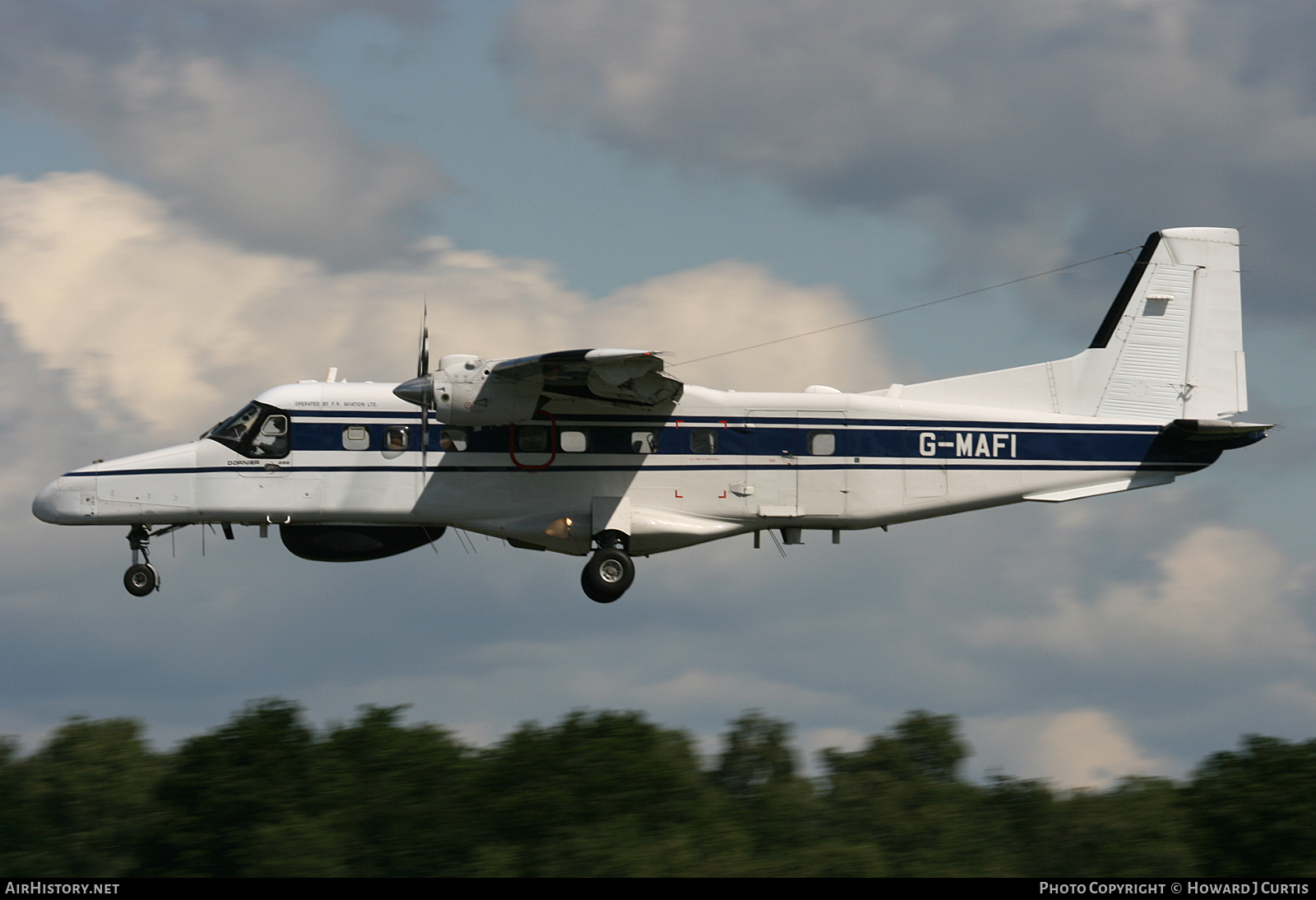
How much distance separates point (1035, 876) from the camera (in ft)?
89.4

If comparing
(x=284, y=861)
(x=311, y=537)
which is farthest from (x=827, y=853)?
(x=311, y=537)

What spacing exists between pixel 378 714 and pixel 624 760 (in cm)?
620

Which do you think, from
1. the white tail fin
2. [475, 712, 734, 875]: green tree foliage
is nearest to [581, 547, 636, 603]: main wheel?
the white tail fin

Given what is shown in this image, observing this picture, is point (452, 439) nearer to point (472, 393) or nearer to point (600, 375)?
point (472, 393)

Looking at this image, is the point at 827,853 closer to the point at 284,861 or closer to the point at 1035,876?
the point at 1035,876

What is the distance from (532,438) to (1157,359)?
28.4ft

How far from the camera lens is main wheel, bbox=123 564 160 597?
A: 1741cm

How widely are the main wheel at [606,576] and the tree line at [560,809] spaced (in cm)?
984

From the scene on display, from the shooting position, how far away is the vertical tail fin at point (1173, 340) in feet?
59.4

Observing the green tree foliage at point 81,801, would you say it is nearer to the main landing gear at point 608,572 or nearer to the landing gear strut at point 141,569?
the landing gear strut at point 141,569

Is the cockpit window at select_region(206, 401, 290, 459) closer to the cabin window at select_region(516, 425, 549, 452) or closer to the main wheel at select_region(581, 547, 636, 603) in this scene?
the cabin window at select_region(516, 425, 549, 452)

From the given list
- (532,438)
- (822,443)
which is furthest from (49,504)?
(822,443)

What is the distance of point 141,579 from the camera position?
17.5 m

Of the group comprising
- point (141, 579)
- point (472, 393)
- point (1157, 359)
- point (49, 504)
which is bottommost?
point (141, 579)
